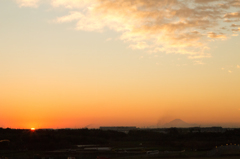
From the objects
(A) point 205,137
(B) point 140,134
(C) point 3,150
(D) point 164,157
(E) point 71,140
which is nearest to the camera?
(D) point 164,157

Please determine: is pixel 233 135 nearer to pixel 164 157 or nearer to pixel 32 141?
pixel 164 157

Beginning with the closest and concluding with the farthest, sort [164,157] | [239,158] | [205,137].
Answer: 1. [239,158]
2. [164,157]
3. [205,137]

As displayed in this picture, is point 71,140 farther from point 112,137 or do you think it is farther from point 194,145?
point 194,145

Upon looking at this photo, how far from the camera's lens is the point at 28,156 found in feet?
214

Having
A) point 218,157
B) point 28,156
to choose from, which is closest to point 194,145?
point 218,157

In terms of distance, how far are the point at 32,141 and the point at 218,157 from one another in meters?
55.1

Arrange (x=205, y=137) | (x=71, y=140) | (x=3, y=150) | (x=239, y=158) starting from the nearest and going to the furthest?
1. (x=239, y=158)
2. (x=3, y=150)
3. (x=71, y=140)
4. (x=205, y=137)

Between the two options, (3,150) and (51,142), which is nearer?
(3,150)

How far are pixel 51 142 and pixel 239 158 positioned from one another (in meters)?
53.6

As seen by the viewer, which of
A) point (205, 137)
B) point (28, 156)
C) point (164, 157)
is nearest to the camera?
point (164, 157)

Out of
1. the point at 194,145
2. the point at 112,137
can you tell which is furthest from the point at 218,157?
the point at 112,137

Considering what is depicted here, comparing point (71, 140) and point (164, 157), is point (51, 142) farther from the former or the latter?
point (164, 157)

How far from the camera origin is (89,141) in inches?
4232

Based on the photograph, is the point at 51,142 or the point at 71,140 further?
the point at 71,140
